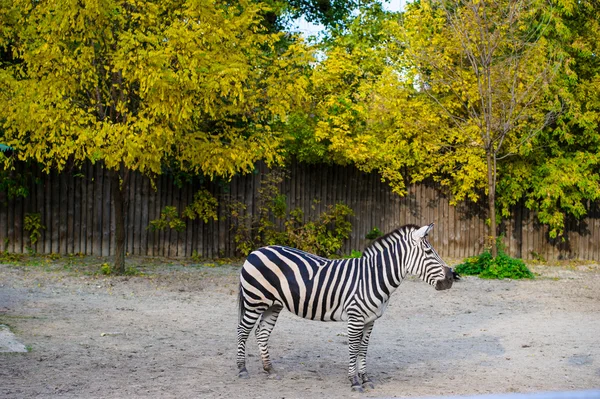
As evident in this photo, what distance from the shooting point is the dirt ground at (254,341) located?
738 centimetres

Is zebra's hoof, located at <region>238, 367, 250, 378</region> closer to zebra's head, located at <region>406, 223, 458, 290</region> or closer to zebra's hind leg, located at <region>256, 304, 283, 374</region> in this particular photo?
zebra's hind leg, located at <region>256, 304, 283, 374</region>

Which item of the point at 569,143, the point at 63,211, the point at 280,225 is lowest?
the point at 280,225

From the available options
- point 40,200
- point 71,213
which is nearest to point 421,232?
point 71,213

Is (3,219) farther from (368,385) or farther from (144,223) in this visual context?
(368,385)

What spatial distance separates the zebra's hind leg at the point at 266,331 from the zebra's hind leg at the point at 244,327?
128mm

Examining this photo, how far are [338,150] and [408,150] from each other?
89.7 inches

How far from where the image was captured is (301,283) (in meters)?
7.46

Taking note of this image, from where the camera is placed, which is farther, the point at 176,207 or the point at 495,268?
the point at 176,207

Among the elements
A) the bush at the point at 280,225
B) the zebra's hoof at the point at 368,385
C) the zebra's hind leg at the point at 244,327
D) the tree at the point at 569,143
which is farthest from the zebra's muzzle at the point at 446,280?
the tree at the point at 569,143

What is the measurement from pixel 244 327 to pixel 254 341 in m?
2.10

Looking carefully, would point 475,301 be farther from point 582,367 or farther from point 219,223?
point 219,223

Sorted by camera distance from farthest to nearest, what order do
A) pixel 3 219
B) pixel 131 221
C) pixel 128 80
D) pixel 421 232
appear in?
pixel 131 221 < pixel 3 219 < pixel 128 80 < pixel 421 232

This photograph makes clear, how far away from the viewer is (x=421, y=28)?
1978 centimetres

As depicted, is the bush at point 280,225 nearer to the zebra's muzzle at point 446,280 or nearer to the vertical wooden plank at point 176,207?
the vertical wooden plank at point 176,207
